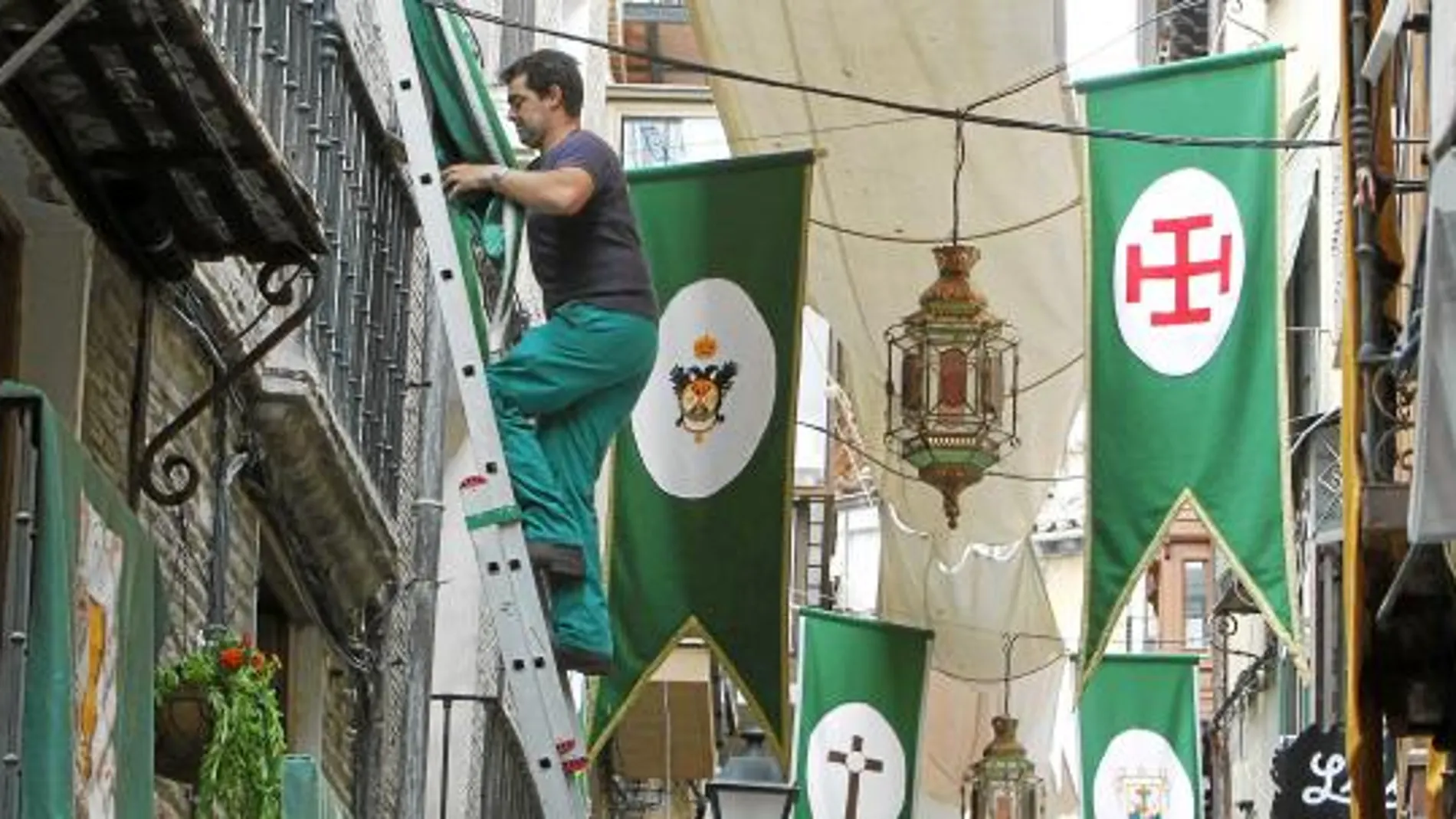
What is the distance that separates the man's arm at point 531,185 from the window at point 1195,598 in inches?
1569

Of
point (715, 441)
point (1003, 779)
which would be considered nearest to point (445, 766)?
point (715, 441)

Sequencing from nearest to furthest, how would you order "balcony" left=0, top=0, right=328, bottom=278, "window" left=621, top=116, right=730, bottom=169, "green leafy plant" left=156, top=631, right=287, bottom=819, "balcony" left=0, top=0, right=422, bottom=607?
"balcony" left=0, top=0, right=328, bottom=278, "balcony" left=0, top=0, right=422, bottom=607, "green leafy plant" left=156, top=631, right=287, bottom=819, "window" left=621, top=116, right=730, bottom=169

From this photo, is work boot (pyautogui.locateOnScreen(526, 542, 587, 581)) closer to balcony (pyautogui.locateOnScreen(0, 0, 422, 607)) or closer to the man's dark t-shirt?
the man's dark t-shirt

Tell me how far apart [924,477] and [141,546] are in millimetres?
10807

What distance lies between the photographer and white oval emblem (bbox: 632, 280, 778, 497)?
1705cm

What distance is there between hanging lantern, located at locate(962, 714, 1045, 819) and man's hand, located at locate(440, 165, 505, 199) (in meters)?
13.5

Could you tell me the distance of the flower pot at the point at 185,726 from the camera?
37.8 feet

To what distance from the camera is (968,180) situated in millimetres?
20531

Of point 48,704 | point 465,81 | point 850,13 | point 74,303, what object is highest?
point 850,13

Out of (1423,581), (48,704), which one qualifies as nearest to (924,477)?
(1423,581)

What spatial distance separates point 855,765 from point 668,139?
13980 millimetres

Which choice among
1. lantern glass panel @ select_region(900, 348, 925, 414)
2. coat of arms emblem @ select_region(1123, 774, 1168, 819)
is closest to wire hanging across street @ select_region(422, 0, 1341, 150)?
lantern glass panel @ select_region(900, 348, 925, 414)

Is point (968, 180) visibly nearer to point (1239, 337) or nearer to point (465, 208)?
point (1239, 337)

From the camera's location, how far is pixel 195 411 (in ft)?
39.6
